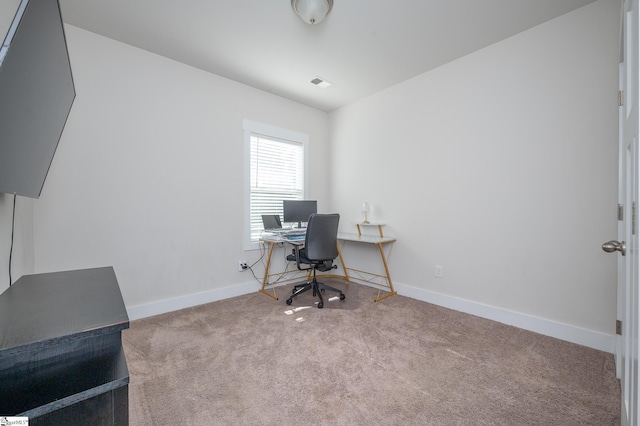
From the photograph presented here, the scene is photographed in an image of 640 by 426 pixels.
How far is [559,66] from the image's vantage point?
7.22ft

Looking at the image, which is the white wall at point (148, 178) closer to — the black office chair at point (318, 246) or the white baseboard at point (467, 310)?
the white baseboard at point (467, 310)

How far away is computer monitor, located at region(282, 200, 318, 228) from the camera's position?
3.54 m

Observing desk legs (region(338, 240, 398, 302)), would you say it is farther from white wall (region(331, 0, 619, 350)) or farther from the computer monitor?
the computer monitor

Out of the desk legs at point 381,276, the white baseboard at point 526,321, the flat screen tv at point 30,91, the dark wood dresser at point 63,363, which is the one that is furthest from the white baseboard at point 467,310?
the dark wood dresser at point 63,363

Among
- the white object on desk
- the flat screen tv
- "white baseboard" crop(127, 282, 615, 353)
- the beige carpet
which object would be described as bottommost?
the beige carpet

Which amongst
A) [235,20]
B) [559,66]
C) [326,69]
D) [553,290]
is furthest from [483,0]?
[553,290]

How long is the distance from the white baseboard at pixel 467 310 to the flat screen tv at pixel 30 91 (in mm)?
1664

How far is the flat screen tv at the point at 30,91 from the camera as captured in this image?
0.82 meters

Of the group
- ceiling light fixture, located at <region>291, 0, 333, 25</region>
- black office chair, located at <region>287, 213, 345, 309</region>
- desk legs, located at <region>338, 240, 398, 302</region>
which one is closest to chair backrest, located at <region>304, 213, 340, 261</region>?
black office chair, located at <region>287, 213, 345, 309</region>

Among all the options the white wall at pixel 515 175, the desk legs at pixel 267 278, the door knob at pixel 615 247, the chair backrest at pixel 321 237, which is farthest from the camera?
the desk legs at pixel 267 278

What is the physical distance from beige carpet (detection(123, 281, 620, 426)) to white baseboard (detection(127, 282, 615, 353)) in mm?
86

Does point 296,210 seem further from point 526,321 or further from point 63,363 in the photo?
point 63,363

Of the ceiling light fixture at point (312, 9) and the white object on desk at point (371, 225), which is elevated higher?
the ceiling light fixture at point (312, 9)

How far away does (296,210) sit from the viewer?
11.8ft
